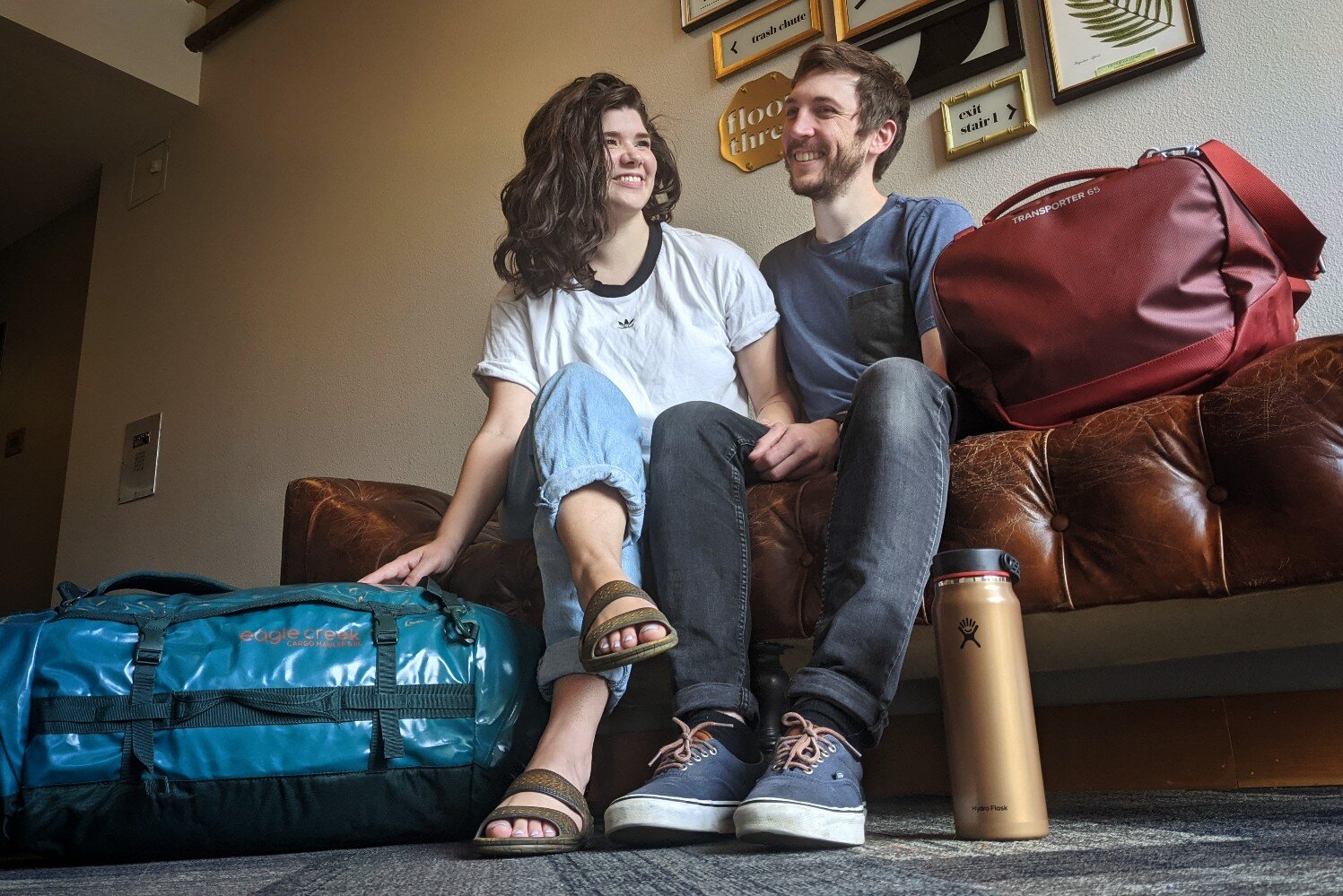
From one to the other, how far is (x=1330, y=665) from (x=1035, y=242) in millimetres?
734

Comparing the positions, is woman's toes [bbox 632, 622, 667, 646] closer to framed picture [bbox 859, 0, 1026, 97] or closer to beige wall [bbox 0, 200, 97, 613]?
framed picture [bbox 859, 0, 1026, 97]

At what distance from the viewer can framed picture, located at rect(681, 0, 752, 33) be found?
7.81 feet

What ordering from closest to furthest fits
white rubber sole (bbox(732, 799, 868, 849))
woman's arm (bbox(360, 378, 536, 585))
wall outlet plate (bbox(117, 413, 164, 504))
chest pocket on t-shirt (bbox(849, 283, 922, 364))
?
white rubber sole (bbox(732, 799, 868, 849)) → woman's arm (bbox(360, 378, 536, 585)) → chest pocket on t-shirt (bbox(849, 283, 922, 364)) → wall outlet plate (bbox(117, 413, 164, 504))

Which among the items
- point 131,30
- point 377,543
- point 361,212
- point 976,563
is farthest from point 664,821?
point 131,30

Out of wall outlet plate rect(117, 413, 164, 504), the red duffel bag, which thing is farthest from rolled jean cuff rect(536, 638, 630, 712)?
wall outlet plate rect(117, 413, 164, 504)

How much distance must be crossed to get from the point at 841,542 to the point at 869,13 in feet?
4.97

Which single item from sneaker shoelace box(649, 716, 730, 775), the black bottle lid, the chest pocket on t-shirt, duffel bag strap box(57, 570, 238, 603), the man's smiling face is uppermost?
the man's smiling face

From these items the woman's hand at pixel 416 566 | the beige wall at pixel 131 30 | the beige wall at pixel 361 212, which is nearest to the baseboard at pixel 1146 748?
the woman's hand at pixel 416 566

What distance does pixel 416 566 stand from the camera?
1459mm

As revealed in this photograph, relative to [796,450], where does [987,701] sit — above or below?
below

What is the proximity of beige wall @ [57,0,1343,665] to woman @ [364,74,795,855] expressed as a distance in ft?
1.75

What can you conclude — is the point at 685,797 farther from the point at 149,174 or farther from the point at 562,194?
the point at 149,174

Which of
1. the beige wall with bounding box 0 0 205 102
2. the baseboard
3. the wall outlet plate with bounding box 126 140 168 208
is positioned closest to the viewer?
the baseboard

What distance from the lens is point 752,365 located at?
1.75 m
